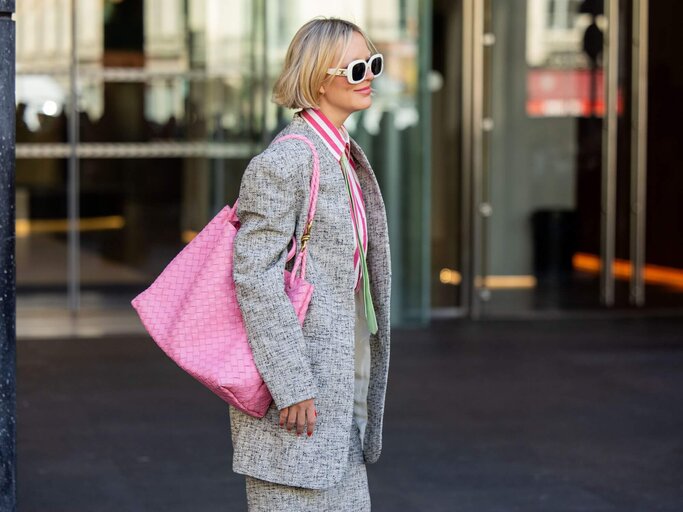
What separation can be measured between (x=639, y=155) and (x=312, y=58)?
9.92 m

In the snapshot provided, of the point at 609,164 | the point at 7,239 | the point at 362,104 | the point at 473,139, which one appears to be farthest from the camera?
the point at 609,164

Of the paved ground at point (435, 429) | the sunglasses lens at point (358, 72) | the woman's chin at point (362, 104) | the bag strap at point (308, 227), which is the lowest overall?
the paved ground at point (435, 429)

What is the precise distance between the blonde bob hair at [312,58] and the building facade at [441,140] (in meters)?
8.37

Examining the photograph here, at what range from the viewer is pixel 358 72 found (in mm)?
3529

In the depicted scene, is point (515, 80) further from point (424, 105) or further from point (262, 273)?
point (262, 273)

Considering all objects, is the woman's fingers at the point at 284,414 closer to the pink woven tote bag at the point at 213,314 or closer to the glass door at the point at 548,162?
the pink woven tote bag at the point at 213,314

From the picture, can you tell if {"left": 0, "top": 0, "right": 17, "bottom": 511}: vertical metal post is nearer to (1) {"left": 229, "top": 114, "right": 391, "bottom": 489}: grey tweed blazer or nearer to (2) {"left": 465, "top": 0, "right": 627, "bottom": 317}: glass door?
(1) {"left": 229, "top": 114, "right": 391, "bottom": 489}: grey tweed blazer

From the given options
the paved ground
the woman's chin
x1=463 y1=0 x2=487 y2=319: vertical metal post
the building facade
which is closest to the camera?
the woman's chin

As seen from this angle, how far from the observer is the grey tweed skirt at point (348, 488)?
3492 millimetres

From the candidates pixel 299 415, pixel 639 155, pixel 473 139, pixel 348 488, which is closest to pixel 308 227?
pixel 299 415

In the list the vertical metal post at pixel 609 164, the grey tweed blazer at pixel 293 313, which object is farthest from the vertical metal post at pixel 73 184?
the grey tweed blazer at pixel 293 313

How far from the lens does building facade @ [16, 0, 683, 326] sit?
12398mm

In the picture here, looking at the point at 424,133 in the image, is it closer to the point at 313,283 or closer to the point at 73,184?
the point at 73,184

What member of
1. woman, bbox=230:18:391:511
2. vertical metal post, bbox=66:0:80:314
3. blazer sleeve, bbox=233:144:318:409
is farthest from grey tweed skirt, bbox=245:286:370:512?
vertical metal post, bbox=66:0:80:314
